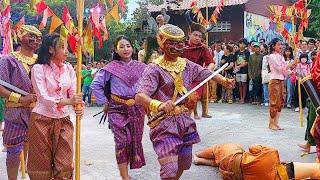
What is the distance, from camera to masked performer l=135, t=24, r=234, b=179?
419 centimetres

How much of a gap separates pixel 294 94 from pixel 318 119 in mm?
7545

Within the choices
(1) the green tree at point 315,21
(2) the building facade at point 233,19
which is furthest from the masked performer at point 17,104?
(1) the green tree at point 315,21

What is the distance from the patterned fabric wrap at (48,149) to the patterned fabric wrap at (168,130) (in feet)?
2.63

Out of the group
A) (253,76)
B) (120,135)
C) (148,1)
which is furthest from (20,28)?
(148,1)

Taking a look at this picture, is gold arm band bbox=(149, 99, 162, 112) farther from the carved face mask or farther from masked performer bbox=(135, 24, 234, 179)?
the carved face mask

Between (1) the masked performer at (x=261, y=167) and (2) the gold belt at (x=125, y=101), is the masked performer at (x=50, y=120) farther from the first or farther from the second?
(1) the masked performer at (x=261, y=167)

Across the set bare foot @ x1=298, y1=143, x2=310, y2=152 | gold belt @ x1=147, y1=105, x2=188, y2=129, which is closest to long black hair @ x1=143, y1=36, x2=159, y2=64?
gold belt @ x1=147, y1=105, x2=188, y2=129

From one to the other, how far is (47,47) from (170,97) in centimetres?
121

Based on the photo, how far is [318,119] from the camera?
4.54 metres

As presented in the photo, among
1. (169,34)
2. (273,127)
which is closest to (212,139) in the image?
(273,127)

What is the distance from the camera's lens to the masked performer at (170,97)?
419cm

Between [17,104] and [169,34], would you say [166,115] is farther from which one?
[17,104]

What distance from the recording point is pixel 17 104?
16.2ft

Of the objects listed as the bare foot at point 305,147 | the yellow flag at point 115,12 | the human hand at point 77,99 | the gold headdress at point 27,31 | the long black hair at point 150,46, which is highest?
the yellow flag at point 115,12
